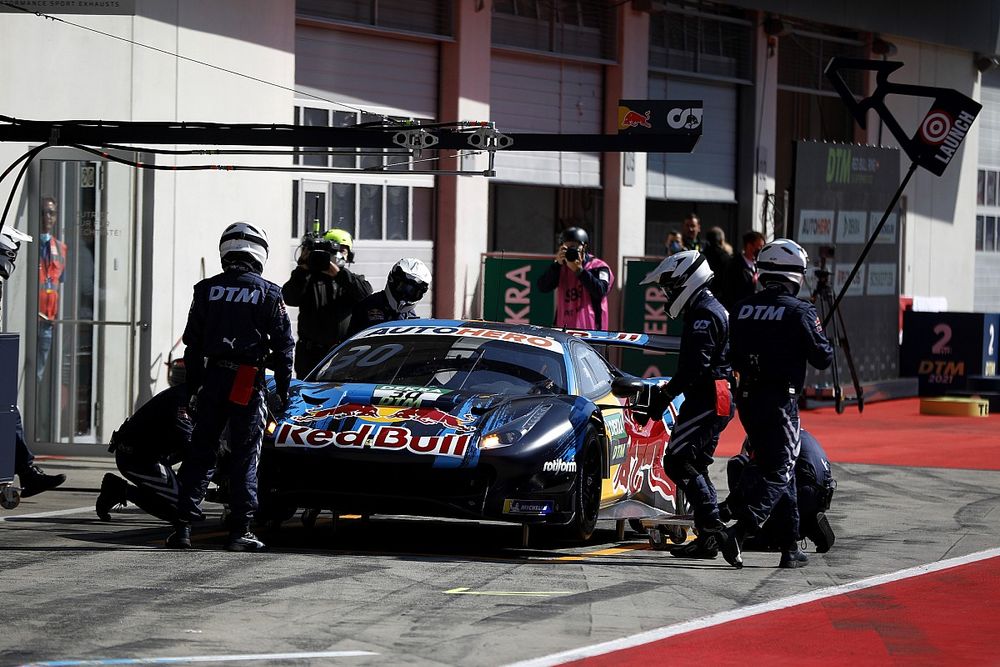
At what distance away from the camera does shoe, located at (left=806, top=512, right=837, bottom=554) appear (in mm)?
10438

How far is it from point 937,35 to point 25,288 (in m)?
19.8

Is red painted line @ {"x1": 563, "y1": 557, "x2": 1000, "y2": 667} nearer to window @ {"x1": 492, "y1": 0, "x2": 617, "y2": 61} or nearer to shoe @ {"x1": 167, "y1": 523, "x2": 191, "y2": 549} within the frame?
shoe @ {"x1": 167, "y1": 523, "x2": 191, "y2": 549}

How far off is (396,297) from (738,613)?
473 cm

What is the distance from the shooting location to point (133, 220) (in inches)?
593

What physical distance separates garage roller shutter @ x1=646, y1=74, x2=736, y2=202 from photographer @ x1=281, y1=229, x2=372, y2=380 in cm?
1198

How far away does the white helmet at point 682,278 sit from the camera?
10219 millimetres

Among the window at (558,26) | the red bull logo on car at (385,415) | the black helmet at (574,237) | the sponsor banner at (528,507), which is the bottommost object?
the sponsor banner at (528,507)

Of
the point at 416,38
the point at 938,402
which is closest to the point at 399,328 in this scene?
the point at 416,38

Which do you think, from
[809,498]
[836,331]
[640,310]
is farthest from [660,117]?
[836,331]

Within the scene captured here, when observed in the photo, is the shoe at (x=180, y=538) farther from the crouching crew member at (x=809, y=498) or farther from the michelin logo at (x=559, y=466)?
the crouching crew member at (x=809, y=498)

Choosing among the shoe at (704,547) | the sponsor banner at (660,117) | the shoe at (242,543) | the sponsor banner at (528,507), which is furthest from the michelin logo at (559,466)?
the sponsor banner at (660,117)

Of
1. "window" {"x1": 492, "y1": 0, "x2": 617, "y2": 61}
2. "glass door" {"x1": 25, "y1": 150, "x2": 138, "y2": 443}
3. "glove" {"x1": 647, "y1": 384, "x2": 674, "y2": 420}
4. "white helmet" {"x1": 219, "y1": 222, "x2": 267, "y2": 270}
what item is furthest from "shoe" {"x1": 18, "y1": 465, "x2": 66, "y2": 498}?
"window" {"x1": 492, "y1": 0, "x2": 617, "y2": 61}

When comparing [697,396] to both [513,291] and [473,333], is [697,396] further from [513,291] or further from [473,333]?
[513,291]

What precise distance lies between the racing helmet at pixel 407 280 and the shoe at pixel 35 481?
98.1 inches
